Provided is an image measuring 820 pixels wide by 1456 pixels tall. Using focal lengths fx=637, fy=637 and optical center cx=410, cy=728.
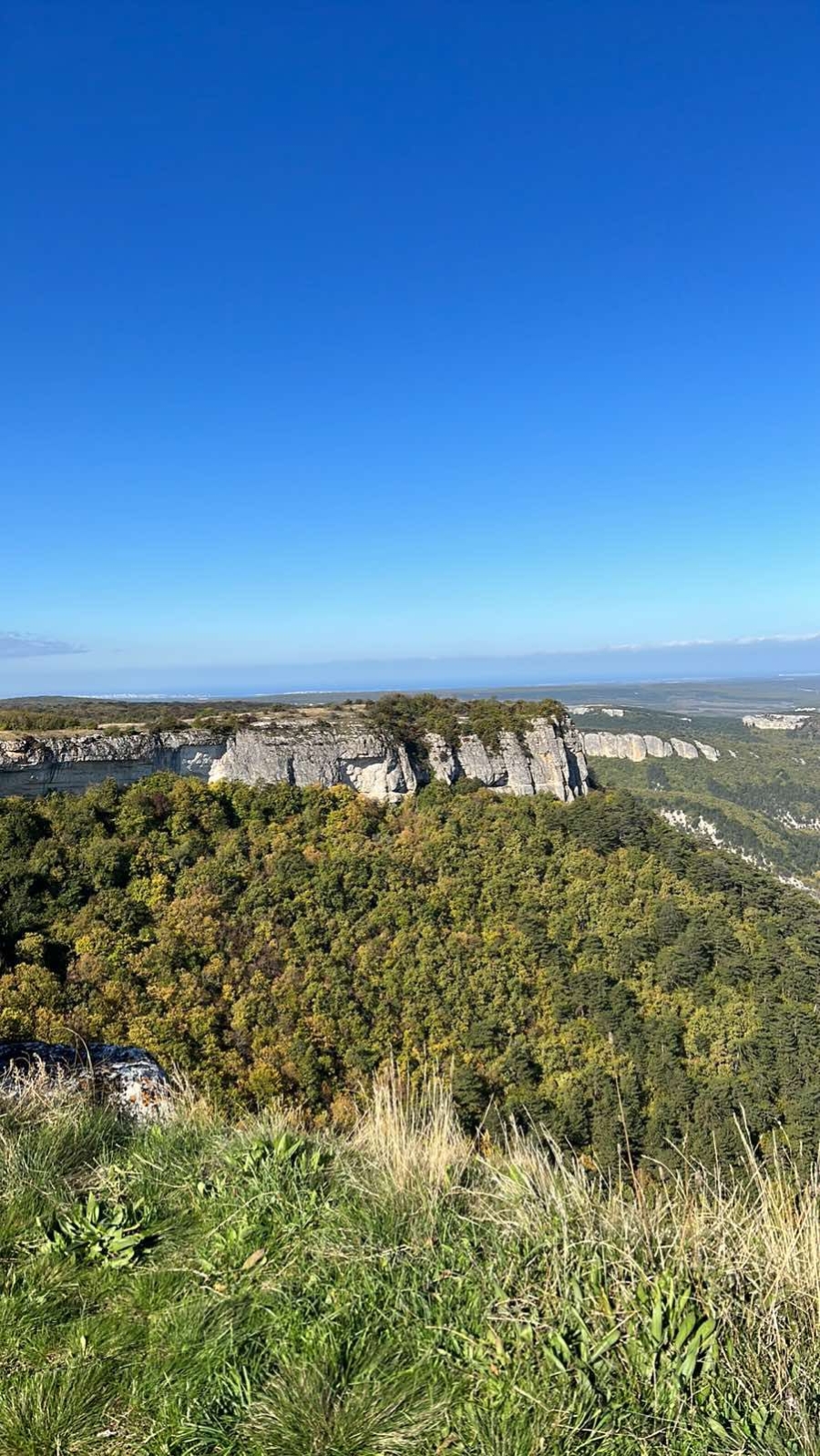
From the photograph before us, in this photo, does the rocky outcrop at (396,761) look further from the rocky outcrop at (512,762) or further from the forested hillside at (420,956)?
the forested hillside at (420,956)

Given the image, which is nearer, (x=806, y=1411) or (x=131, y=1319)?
(x=806, y=1411)

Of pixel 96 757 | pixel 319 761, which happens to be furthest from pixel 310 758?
pixel 96 757

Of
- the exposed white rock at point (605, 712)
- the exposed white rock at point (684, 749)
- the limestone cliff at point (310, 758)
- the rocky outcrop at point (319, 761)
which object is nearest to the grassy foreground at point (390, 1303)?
the limestone cliff at point (310, 758)

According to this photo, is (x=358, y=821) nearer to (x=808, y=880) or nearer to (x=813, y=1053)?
(x=813, y=1053)

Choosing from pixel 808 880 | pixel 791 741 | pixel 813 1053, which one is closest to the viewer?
pixel 813 1053

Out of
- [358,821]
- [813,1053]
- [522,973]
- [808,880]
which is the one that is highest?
[358,821]

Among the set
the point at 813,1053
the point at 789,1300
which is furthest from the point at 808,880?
the point at 789,1300

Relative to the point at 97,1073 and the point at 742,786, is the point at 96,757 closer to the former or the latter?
the point at 97,1073

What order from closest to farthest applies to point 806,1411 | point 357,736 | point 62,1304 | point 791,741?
point 806,1411 → point 62,1304 → point 357,736 → point 791,741
